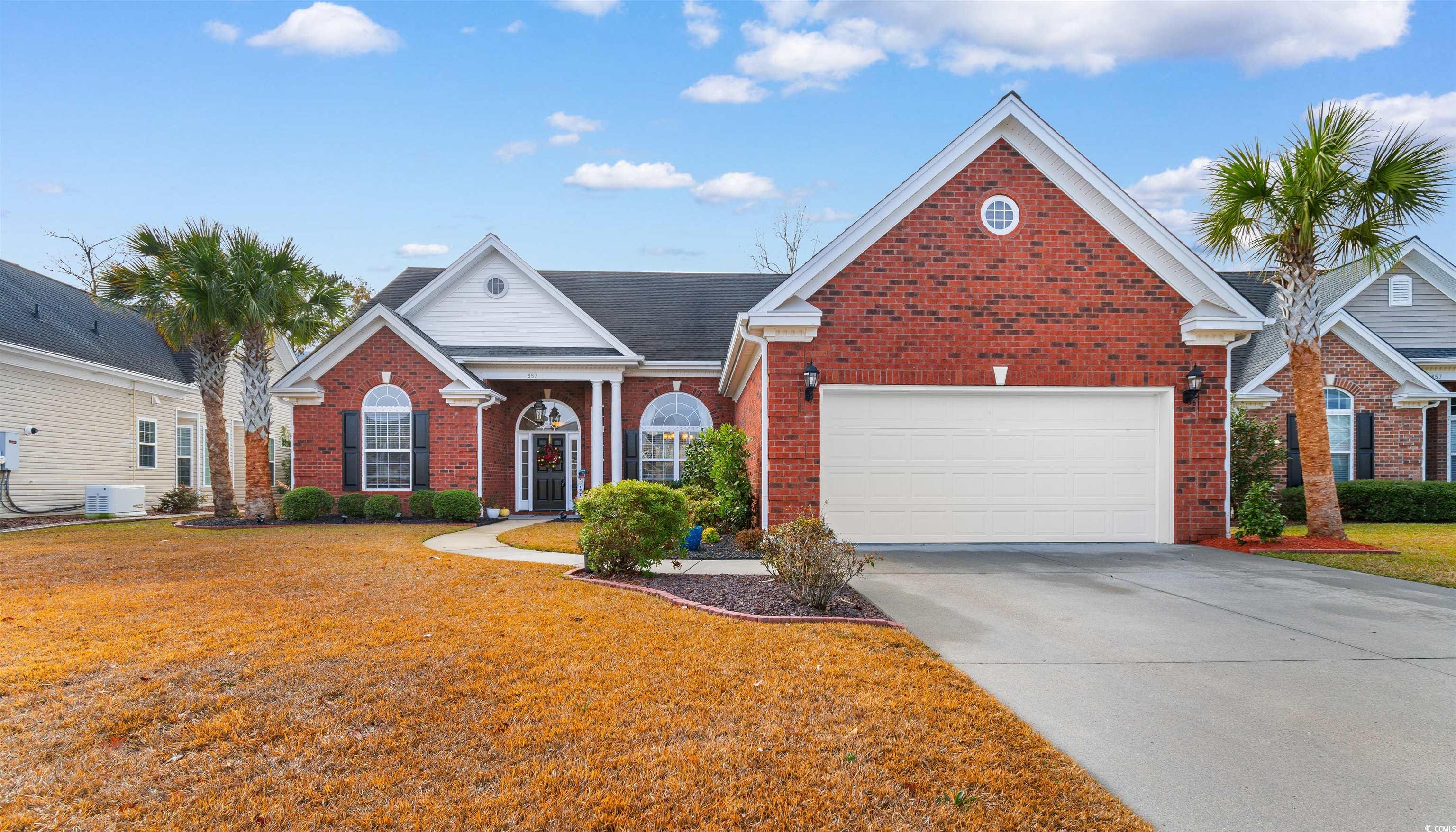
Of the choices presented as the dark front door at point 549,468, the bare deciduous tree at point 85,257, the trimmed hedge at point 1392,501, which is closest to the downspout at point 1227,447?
the trimmed hedge at point 1392,501

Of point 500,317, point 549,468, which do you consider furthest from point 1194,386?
point 500,317

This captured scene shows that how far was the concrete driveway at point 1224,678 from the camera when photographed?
302 centimetres

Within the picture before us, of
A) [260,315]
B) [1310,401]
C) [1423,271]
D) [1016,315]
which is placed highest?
[1423,271]

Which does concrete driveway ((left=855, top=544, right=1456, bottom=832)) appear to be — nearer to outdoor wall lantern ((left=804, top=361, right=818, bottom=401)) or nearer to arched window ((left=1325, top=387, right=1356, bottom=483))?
outdoor wall lantern ((left=804, top=361, right=818, bottom=401))

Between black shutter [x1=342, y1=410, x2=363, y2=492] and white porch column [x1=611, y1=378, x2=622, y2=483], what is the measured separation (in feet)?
18.3

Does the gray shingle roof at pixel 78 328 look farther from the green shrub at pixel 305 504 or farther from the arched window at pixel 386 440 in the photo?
the arched window at pixel 386 440

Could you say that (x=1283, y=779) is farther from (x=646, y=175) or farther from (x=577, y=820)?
(x=646, y=175)

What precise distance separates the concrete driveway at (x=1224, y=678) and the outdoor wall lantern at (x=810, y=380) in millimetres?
2754

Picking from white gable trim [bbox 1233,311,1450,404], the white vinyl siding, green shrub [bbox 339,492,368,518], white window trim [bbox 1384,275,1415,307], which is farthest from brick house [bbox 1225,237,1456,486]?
green shrub [bbox 339,492,368,518]

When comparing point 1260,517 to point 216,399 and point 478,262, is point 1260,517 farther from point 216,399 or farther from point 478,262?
point 216,399

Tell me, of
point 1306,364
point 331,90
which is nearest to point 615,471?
point 331,90

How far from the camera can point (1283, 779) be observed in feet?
10.3

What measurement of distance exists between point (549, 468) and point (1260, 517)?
14.8 m

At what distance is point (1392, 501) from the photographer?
47.2 feet
